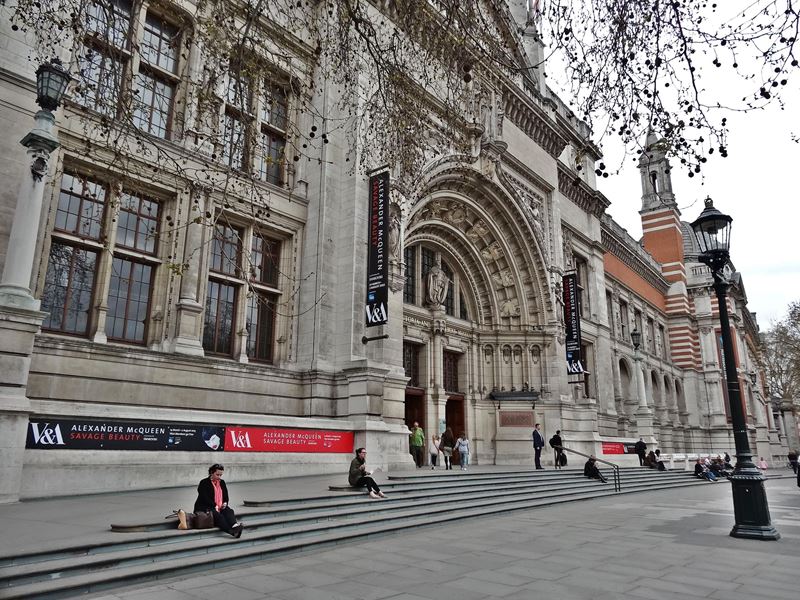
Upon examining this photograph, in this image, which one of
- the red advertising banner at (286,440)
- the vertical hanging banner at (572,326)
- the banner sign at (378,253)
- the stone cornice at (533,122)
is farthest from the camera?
the stone cornice at (533,122)

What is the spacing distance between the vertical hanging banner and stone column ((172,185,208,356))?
17.1 m

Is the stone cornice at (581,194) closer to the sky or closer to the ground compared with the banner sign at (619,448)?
closer to the sky

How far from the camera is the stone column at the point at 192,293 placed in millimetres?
13635

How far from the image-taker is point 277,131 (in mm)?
17031

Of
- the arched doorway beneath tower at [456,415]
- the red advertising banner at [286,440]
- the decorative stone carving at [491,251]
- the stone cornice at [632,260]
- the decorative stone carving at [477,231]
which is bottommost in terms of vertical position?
the red advertising banner at [286,440]

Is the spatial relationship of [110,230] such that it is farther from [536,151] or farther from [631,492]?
[536,151]

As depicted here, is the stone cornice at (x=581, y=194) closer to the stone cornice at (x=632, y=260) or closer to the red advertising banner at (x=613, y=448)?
the stone cornice at (x=632, y=260)

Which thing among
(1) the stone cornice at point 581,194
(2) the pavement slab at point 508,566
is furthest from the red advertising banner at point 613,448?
(2) the pavement slab at point 508,566

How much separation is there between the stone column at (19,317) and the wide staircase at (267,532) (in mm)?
3442

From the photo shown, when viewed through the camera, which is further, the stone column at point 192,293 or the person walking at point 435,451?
the person walking at point 435,451

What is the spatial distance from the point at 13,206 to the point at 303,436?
785cm

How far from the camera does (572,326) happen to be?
25781 millimetres

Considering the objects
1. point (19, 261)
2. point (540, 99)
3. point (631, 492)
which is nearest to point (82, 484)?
point (19, 261)

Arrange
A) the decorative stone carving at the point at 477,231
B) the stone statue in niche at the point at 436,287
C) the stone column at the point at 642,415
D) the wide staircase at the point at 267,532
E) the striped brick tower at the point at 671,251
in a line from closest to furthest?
the wide staircase at the point at 267,532, the stone statue in niche at the point at 436,287, the decorative stone carving at the point at 477,231, the stone column at the point at 642,415, the striped brick tower at the point at 671,251
